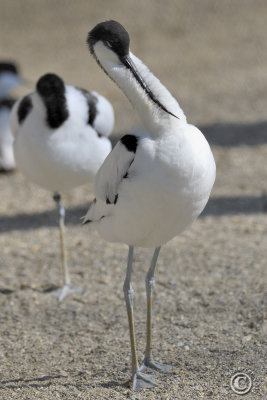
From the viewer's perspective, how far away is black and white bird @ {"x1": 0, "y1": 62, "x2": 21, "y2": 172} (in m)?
7.08

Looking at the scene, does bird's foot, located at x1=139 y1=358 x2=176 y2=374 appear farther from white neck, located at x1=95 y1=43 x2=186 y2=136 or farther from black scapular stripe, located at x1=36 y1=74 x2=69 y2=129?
black scapular stripe, located at x1=36 y1=74 x2=69 y2=129

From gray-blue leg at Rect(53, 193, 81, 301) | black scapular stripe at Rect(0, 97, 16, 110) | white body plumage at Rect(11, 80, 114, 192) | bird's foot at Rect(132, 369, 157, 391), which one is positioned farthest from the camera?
black scapular stripe at Rect(0, 97, 16, 110)

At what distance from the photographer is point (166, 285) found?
464 cm

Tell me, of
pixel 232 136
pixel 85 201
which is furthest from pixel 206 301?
pixel 232 136

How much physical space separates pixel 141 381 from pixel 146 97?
1.43m

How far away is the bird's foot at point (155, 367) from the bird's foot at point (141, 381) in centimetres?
10

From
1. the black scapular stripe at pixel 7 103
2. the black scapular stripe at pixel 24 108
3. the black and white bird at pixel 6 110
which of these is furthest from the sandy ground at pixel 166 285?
the black scapular stripe at pixel 24 108

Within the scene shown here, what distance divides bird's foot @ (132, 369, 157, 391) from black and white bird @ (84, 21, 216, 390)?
69 cm

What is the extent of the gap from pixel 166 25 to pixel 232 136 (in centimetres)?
492

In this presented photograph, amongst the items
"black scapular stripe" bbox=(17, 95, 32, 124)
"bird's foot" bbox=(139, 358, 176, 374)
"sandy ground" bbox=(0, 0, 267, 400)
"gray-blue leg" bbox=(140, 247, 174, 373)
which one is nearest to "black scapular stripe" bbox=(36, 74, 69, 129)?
"black scapular stripe" bbox=(17, 95, 32, 124)

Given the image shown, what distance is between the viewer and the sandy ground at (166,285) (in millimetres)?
3562

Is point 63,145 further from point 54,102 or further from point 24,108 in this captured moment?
point 24,108

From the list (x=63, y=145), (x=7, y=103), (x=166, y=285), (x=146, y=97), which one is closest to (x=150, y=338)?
(x=166, y=285)

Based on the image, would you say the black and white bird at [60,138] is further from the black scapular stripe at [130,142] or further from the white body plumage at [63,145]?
the black scapular stripe at [130,142]
